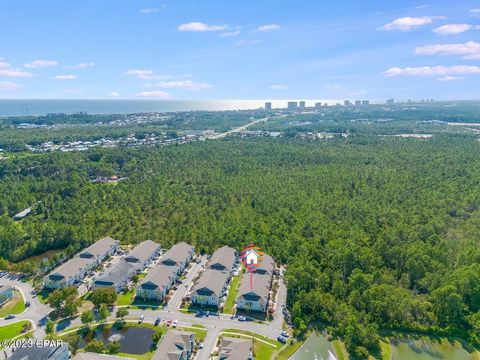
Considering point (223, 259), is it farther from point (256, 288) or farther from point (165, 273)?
point (256, 288)

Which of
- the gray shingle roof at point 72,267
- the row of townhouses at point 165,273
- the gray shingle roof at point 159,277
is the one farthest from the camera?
the gray shingle roof at point 72,267

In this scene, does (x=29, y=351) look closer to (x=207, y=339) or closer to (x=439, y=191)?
(x=207, y=339)

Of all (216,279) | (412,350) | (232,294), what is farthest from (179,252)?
(412,350)

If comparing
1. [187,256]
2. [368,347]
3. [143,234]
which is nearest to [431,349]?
[368,347]

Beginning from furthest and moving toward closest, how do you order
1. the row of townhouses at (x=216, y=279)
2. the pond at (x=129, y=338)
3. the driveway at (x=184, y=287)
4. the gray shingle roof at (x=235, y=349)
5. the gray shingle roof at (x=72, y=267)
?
1. the gray shingle roof at (x=72, y=267)
2. the driveway at (x=184, y=287)
3. the row of townhouses at (x=216, y=279)
4. the pond at (x=129, y=338)
5. the gray shingle roof at (x=235, y=349)

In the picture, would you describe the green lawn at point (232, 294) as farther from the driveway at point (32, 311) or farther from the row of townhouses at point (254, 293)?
the driveway at point (32, 311)

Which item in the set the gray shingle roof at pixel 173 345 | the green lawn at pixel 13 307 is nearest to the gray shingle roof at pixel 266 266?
the gray shingle roof at pixel 173 345
